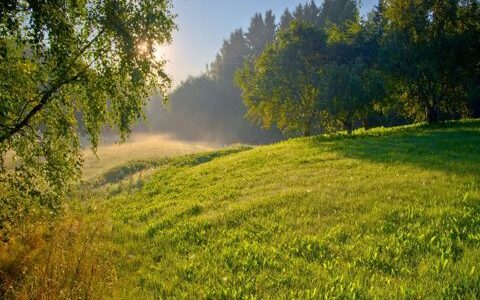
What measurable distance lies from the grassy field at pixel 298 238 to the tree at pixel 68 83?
2194 millimetres

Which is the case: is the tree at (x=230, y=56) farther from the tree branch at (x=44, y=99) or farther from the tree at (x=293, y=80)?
the tree branch at (x=44, y=99)

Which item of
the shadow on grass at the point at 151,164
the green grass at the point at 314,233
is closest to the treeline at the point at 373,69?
the shadow on grass at the point at 151,164

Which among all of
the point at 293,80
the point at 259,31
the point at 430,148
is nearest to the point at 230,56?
the point at 259,31

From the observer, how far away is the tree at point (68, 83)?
34.8 ft

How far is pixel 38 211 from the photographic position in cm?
1142

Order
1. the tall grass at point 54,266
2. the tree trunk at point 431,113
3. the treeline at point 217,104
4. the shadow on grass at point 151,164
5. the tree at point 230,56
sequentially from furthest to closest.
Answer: the tree at point 230,56 < the treeline at point 217,104 < the tree trunk at point 431,113 < the shadow on grass at point 151,164 < the tall grass at point 54,266

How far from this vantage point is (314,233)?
34.6ft

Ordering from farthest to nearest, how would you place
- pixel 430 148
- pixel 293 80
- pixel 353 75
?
1. pixel 293 80
2. pixel 353 75
3. pixel 430 148

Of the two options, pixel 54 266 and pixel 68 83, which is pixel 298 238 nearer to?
pixel 54 266

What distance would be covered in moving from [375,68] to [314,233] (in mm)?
30029

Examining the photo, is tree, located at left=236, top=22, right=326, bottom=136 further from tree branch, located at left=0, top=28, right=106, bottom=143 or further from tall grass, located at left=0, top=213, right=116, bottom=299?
tall grass, located at left=0, top=213, right=116, bottom=299

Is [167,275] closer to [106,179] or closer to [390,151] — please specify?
[390,151]

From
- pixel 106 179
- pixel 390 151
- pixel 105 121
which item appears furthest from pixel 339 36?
pixel 105 121

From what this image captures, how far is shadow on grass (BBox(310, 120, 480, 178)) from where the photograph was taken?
678 inches
